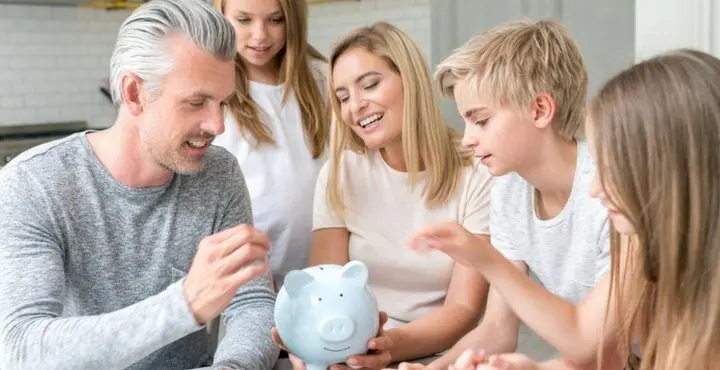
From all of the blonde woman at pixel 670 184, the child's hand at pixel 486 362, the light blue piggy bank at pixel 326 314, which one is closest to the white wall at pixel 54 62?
the light blue piggy bank at pixel 326 314

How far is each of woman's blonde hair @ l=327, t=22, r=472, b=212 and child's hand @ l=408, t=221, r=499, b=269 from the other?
1.48 feet

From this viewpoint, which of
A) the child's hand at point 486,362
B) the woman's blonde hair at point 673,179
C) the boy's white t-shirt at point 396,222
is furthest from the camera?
the boy's white t-shirt at point 396,222

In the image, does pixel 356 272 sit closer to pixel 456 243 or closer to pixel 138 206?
pixel 456 243

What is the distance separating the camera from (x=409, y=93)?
1941 millimetres

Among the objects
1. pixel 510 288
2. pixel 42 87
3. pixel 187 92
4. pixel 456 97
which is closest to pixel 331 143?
pixel 456 97

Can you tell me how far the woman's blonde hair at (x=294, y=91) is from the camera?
82.4 inches

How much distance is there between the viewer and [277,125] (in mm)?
2127

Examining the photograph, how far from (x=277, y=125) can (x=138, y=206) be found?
558 millimetres

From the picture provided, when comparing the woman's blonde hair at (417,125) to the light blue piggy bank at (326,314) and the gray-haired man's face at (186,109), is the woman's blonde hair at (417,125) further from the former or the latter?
the light blue piggy bank at (326,314)

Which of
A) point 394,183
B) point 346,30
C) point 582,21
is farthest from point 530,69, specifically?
point 346,30

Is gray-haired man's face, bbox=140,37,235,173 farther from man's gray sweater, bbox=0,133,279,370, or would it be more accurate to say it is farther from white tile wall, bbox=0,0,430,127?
white tile wall, bbox=0,0,430,127

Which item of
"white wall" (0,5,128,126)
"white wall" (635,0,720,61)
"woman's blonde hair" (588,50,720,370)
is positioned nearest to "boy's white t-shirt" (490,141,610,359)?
"woman's blonde hair" (588,50,720,370)

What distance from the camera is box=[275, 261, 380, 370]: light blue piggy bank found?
Answer: 1.41 metres

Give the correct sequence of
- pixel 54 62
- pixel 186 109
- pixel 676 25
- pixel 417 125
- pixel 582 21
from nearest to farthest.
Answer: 1. pixel 186 109
2. pixel 417 125
3. pixel 676 25
4. pixel 582 21
5. pixel 54 62
